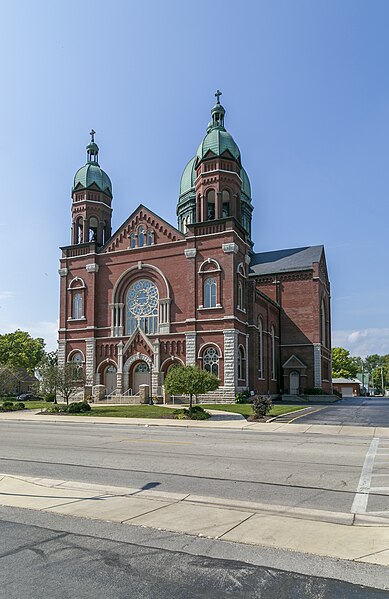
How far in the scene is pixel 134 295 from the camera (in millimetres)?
47406

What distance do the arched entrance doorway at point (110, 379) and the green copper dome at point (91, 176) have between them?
705 inches

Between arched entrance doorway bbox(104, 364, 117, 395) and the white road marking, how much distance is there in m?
33.7

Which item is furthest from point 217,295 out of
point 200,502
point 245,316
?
point 200,502

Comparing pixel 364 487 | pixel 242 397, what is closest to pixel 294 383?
pixel 242 397

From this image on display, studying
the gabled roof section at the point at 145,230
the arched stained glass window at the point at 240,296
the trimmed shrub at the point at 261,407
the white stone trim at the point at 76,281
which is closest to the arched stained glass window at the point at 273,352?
the arched stained glass window at the point at 240,296

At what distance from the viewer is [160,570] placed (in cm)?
548

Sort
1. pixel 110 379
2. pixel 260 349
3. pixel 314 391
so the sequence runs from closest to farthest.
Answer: pixel 110 379
pixel 260 349
pixel 314 391

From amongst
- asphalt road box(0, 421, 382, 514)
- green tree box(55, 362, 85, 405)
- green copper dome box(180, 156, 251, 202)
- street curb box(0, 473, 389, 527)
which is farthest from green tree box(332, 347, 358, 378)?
street curb box(0, 473, 389, 527)

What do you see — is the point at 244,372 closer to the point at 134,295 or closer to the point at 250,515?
the point at 134,295

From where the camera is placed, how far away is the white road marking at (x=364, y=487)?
27.3 feet

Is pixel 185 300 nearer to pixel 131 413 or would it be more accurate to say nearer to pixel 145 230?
pixel 145 230

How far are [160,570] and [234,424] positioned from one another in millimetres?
20562

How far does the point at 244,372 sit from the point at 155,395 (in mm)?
7437

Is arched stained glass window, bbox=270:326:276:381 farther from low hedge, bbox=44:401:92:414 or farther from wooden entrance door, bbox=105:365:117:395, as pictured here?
low hedge, bbox=44:401:92:414
